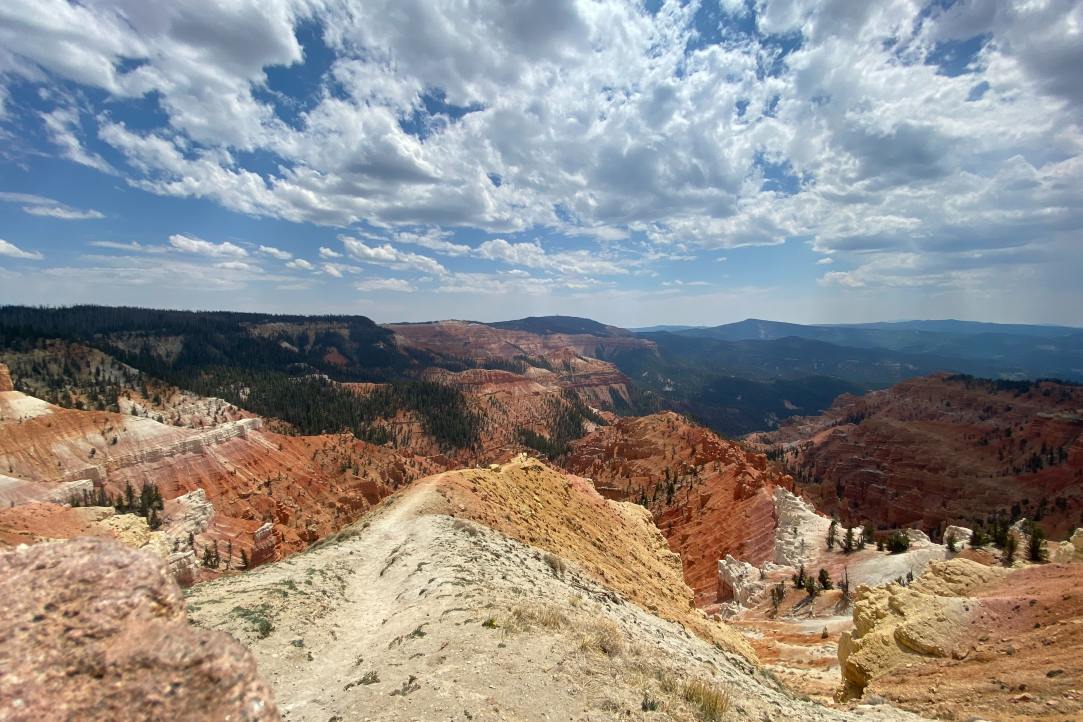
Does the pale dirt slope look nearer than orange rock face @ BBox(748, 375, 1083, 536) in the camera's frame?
Yes

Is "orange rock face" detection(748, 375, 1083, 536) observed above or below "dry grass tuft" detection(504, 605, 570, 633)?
below

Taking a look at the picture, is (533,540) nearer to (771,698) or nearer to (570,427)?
(771,698)

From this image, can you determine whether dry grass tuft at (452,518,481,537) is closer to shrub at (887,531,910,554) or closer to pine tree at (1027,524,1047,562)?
pine tree at (1027,524,1047,562)

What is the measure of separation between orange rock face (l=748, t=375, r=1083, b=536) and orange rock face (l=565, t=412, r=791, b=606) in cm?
2125

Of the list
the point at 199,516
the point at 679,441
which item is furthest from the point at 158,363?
the point at 679,441

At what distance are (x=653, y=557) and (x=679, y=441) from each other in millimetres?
50222

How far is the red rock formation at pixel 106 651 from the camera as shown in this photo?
480cm

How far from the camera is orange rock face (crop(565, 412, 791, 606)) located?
51.2 m

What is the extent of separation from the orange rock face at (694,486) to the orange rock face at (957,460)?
2125cm

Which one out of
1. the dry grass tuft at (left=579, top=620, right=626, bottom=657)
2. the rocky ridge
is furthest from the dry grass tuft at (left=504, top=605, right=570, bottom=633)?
the rocky ridge

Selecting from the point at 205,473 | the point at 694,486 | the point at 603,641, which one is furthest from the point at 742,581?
the point at 205,473

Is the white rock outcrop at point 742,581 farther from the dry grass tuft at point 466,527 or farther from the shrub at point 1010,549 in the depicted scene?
the dry grass tuft at point 466,527

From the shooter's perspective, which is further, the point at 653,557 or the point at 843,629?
the point at 653,557

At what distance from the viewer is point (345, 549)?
2175cm
